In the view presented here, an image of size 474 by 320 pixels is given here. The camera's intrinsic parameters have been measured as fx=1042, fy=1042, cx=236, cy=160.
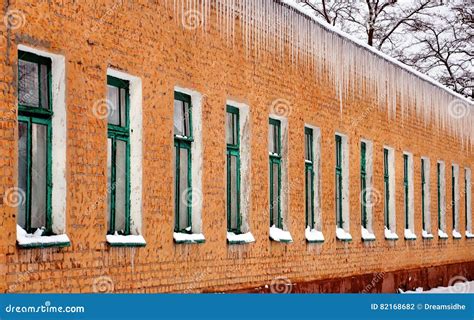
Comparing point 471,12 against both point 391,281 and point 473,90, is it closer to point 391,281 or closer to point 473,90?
point 473,90

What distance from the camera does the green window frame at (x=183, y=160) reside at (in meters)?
13.4

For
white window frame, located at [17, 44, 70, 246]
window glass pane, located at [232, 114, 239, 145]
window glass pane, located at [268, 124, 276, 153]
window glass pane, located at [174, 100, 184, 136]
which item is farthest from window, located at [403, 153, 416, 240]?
white window frame, located at [17, 44, 70, 246]

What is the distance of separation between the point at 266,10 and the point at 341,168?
476 cm

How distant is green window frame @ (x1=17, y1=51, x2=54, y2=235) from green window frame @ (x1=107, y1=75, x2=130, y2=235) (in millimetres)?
1198

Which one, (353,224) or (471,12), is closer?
(353,224)

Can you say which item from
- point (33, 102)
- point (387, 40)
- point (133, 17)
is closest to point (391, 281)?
point (133, 17)

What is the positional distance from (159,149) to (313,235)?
5.85 m

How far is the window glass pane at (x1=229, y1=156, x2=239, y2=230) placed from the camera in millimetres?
14961

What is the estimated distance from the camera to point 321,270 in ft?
59.4

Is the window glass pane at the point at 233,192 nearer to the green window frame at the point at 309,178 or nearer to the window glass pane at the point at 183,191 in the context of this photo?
the window glass pane at the point at 183,191

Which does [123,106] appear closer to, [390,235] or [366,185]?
[366,185]

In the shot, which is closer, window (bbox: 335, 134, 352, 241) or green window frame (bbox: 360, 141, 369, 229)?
window (bbox: 335, 134, 352, 241)

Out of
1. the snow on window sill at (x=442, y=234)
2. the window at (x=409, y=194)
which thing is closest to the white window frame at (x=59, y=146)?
the window at (x=409, y=194)

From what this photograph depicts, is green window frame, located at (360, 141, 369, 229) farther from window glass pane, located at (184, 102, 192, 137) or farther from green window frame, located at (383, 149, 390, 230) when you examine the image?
window glass pane, located at (184, 102, 192, 137)
